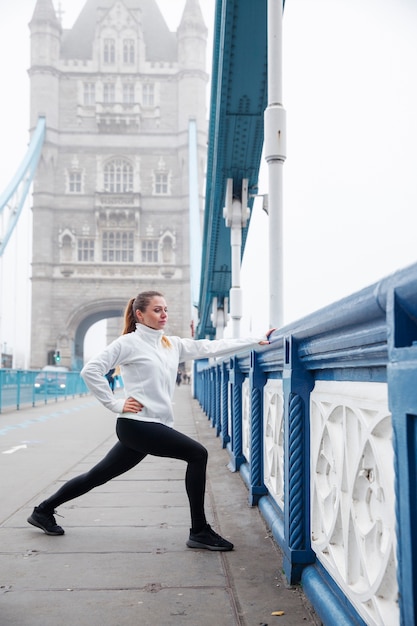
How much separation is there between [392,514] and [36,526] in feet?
7.45

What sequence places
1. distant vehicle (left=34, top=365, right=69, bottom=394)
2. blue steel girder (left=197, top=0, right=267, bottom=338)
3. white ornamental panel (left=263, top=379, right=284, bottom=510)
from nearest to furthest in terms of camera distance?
white ornamental panel (left=263, top=379, right=284, bottom=510), blue steel girder (left=197, top=0, right=267, bottom=338), distant vehicle (left=34, top=365, right=69, bottom=394)

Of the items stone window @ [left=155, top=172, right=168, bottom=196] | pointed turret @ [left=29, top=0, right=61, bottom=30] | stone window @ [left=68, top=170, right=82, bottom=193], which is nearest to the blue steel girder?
stone window @ [left=155, top=172, right=168, bottom=196]

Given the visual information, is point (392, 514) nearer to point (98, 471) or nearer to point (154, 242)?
point (98, 471)

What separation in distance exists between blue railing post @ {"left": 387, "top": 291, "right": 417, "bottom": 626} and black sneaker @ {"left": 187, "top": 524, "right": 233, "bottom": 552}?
1694 millimetres

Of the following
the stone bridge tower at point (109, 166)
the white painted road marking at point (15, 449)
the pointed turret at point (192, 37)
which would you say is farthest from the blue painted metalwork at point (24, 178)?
the white painted road marking at point (15, 449)

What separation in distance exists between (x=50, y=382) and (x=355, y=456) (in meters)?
16.8

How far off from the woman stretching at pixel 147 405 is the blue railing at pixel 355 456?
1.22 feet

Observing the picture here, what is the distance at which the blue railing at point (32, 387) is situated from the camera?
1271cm

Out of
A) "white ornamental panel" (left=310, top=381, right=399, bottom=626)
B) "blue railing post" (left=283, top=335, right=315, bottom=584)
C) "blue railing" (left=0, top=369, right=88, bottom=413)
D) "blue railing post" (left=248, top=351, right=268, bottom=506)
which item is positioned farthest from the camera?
"blue railing" (left=0, top=369, right=88, bottom=413)

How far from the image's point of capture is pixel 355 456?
5.67ft

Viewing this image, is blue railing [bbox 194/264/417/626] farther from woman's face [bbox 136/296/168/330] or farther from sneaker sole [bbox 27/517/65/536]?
sneaker sole [bbox 27/517/65/536]

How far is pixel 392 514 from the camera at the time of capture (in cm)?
143

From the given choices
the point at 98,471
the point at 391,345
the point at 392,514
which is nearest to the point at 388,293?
the point at 391,345

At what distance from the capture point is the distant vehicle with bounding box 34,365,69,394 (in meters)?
16.2
